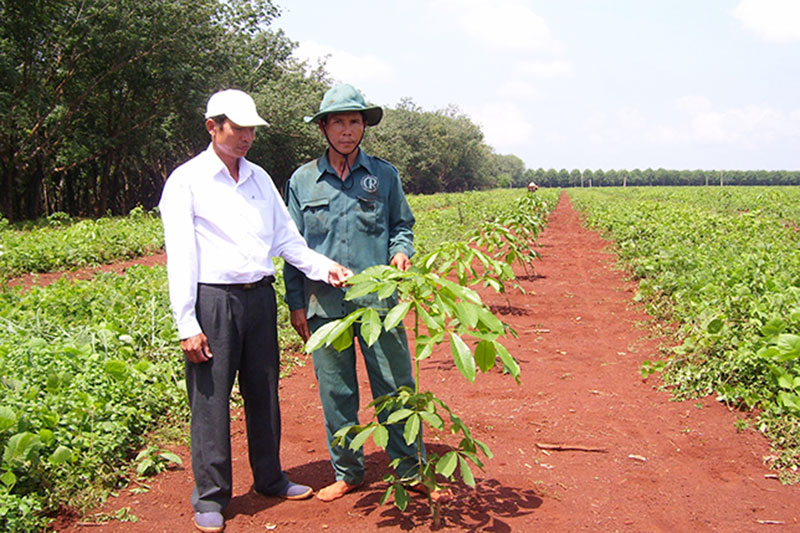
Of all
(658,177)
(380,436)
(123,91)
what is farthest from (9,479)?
(658,177)

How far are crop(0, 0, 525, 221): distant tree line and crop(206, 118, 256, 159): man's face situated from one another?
15790 mm

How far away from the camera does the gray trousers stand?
2.74 meters

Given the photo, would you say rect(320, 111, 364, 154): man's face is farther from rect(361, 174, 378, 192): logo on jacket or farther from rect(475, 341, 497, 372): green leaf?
rect(475, 341, 497, 372): green leaf

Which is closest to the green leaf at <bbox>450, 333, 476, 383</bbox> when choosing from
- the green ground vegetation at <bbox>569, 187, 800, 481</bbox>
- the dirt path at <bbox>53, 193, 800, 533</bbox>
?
the dirt path at <bbox>53, 193, 800, 533</bbox>

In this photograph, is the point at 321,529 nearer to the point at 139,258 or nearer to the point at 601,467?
the point at 601,467

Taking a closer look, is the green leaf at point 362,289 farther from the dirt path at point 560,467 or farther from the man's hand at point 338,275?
the dirt path at point 560,467

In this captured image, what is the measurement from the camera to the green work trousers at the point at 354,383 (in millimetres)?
2928

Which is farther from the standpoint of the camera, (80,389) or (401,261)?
(80,389)

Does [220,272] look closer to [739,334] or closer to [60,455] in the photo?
[60,455]

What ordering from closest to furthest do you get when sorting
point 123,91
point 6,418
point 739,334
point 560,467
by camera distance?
point 6,418 < point 560,467 < point 739,334 < point 123,91

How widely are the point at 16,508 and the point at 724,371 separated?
4170mm

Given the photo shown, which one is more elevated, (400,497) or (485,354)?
(485,354)

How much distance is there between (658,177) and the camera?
11850 cm

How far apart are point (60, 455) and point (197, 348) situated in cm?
100
